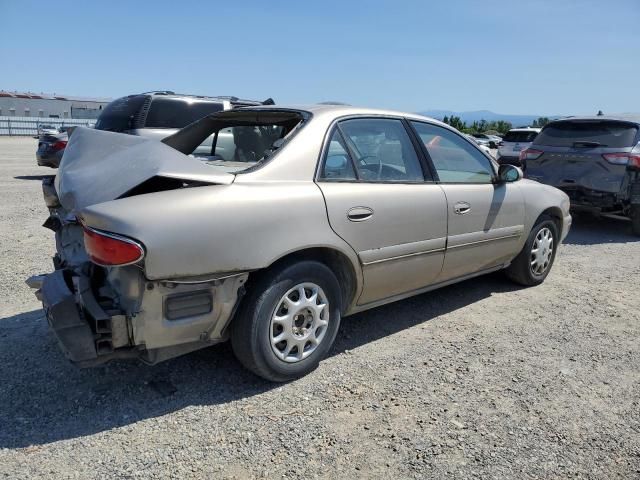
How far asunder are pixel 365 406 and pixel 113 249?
1618mm

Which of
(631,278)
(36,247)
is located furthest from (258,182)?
(631,278)

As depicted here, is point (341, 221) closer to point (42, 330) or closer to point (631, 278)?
point (42, 330)

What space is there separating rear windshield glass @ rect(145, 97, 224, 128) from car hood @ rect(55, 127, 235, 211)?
4.43m

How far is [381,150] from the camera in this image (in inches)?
149

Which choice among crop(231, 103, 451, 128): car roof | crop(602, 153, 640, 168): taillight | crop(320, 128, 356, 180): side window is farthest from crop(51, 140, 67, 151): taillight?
crop(602, 153, 640, 168): taillight

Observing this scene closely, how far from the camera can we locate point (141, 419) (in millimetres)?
2816

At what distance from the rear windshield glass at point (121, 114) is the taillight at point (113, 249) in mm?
5705

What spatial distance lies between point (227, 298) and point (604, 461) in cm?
207

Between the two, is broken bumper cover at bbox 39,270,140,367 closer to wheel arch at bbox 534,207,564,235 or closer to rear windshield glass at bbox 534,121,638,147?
wheel arch at bbox 534,207,564,235

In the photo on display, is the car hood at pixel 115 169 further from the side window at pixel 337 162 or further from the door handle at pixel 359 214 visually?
the door handle at pixel 359 214

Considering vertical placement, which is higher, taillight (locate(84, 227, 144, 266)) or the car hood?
the car hood

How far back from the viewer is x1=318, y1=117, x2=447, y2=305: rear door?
3.33 m

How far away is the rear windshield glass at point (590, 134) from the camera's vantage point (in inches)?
305

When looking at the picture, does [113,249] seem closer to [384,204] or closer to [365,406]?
[365,406]
